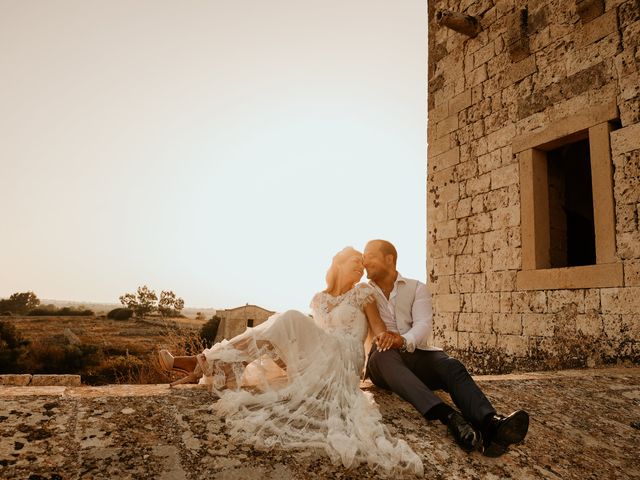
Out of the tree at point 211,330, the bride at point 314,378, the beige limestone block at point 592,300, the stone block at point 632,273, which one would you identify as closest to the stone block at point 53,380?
the bride at point 314,378

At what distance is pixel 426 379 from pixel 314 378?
798 millimetres

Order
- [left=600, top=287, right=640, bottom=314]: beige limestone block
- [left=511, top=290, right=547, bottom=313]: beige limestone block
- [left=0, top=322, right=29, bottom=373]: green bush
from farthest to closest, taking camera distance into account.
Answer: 1. [left=0, top=322, right=29, bottom=373]: green bush
2. [left=511, top=290, right=547, bottom=313]: beige limestone block
3. [left=600, top=287, right=640, bottom=314]: beige limestone block

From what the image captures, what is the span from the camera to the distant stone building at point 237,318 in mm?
14438

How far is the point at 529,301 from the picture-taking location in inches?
193

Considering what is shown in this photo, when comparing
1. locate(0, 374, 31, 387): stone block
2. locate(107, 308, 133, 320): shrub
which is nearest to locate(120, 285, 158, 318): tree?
locate(107, 308, 133, 320): shrub

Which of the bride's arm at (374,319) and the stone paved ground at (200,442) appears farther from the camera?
the bride's arm at (374,319)

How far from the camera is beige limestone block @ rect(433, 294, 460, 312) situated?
19.0 feet

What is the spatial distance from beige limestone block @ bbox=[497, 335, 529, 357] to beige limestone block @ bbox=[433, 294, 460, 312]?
759 millimetres

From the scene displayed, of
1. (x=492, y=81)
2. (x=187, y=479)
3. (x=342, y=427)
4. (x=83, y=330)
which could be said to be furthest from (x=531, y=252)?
(x=83, y=330)

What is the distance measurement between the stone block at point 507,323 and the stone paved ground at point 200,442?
6.79ft

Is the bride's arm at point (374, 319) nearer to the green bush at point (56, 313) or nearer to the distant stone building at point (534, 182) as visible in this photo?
the distant stone building at point (534, 182)

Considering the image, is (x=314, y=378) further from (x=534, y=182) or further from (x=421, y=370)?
(x=534, y=182)

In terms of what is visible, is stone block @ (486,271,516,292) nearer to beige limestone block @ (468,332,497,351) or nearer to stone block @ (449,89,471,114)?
beige limestone block @ (468,332,497,351)

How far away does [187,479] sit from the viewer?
1.64 metres
